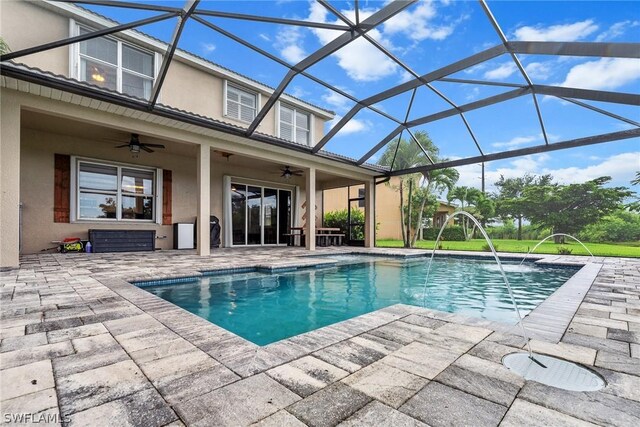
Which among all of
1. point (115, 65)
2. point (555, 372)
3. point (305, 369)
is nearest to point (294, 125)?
point (115, 65)

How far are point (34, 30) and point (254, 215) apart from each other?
7546 mm

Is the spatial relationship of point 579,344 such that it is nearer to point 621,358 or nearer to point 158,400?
point 621,358

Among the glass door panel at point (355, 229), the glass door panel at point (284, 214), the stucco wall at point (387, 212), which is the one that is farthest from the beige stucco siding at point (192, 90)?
the stucco wall at point (387, 212)

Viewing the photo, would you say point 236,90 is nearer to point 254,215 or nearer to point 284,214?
point 254,215

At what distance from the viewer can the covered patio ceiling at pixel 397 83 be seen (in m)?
4.46

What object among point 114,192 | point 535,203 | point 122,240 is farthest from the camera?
point 535,203

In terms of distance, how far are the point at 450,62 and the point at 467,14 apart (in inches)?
31.1

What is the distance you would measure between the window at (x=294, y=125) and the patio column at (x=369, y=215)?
3.25 meters

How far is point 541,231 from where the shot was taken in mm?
13758

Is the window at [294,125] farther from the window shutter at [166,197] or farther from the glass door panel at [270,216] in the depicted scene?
the window shutter at [166,197]

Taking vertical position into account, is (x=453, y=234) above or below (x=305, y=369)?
below

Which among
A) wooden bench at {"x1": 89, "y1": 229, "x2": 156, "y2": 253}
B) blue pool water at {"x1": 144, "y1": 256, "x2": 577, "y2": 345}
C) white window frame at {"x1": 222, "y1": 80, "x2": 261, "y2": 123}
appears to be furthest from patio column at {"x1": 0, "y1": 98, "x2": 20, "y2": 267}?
white window frame at {"x1": 222, "y1": 80, "x2": 261, "y2": 123}

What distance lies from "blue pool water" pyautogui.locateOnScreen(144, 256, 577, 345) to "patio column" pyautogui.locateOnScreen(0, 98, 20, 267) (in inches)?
104

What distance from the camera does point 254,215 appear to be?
11.8 meters
